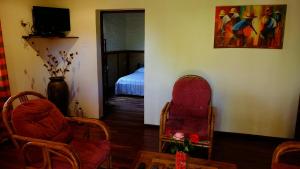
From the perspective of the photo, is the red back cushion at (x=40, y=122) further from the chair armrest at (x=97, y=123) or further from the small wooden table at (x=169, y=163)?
the small wooden table at (x=169, y=163)

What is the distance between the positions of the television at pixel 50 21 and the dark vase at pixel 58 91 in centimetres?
73

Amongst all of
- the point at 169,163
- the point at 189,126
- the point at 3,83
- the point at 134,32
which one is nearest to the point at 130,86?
the point at 134,32

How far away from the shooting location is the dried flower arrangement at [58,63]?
3.88 m

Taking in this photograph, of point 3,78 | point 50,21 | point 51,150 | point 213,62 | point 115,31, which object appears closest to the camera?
point 51,150

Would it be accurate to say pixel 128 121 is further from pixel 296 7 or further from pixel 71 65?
pixel 296 7

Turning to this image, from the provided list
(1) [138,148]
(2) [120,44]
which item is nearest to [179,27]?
(1) [138,148]

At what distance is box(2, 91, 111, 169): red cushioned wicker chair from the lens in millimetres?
1789

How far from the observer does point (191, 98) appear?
3.02 m

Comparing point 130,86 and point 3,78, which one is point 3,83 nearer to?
point 3,78

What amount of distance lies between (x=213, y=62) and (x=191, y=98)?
65 cm

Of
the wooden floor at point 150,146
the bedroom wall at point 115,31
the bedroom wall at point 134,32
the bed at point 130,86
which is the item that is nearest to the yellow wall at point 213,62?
the wooden floor at point 150,146

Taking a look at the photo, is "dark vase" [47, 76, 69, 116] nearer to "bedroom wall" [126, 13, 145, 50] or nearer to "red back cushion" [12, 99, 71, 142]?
"red back cushion" [12, 99, 71, 142]

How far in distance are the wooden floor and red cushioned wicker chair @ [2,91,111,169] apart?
2.18 ft

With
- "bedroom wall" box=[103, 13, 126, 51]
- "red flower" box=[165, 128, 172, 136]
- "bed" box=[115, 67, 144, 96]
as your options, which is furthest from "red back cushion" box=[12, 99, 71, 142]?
"bedroom wall" box=[103, 13, 126, 51]
